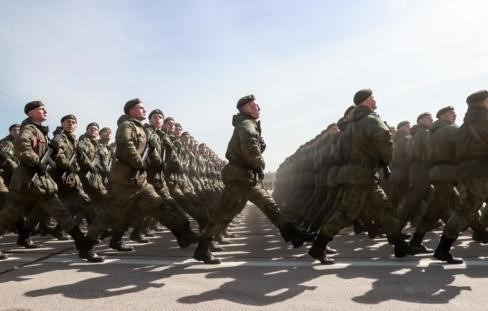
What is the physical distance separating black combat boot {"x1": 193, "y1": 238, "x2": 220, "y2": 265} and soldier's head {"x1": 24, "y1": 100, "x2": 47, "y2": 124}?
108 inches

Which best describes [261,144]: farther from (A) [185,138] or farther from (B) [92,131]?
(A) [185,138]

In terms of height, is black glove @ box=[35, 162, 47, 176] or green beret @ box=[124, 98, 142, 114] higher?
green beret @ box=[124, 98, 142, 114]

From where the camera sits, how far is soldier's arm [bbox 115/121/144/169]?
5.34m

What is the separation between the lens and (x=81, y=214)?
7582 millimetres

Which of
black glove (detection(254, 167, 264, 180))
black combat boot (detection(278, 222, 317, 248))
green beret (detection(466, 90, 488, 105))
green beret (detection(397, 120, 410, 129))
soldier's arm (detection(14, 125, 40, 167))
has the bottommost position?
black combat boot (detection(278, 222, 317, 248))

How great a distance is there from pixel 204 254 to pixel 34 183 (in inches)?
90.6

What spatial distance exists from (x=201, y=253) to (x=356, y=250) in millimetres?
2293

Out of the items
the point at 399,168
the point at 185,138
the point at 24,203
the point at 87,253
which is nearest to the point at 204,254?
the point at 87,253

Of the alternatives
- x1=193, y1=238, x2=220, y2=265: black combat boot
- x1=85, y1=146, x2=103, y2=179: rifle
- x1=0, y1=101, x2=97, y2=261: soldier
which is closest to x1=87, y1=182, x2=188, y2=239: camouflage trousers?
x1=0, y1=101, x2=97, y2=261: soldier

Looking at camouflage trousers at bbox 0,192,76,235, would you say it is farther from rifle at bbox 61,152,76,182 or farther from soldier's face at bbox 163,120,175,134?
soldier's face at bbox 163,120,175,134

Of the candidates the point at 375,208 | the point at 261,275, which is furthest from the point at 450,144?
the point at 261,275

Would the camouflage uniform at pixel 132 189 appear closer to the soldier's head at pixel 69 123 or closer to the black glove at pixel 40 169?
the black glove at pixel 40 169

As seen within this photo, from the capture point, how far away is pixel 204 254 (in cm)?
514

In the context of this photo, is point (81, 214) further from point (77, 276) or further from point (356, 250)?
point (356, 250)
